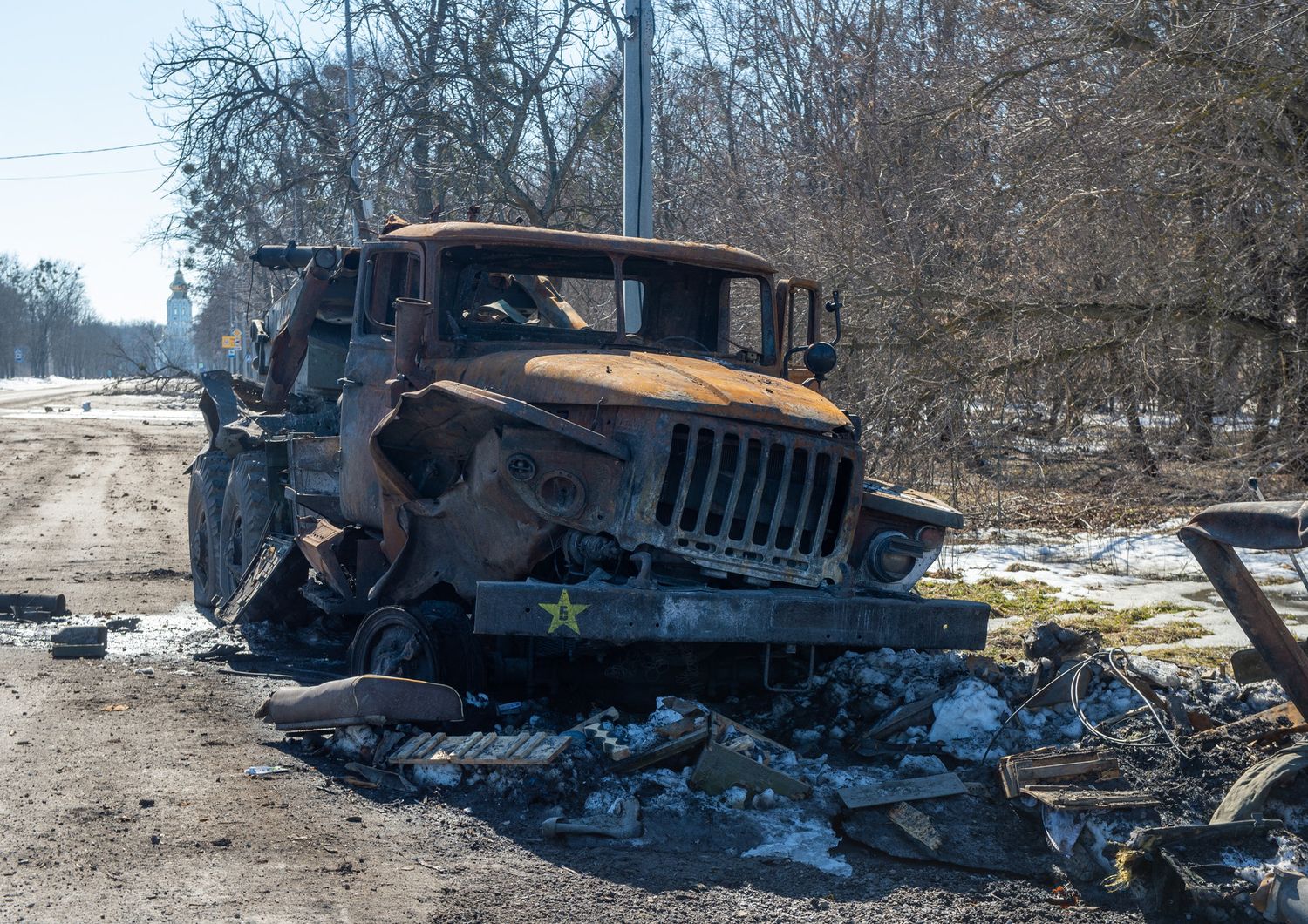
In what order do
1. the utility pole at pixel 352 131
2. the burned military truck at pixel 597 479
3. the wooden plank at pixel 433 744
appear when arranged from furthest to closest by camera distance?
the utility pole at pixel 352 131 < the burned military truck at pixel 597 479 < the wooden plank at pixel 433 744

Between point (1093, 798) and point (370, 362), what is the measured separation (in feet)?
14.1

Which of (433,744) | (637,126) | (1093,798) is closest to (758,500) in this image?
(433,744)

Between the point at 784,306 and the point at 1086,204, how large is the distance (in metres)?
4.81

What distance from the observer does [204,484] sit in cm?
1026

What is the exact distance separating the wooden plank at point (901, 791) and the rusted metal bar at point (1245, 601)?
116 centimetres

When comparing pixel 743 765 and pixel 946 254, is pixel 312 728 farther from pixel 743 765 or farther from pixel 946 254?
pixel 946 254

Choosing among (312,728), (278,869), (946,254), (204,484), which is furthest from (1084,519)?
(278,869)

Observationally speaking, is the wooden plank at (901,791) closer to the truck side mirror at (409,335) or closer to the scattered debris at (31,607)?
the truck side mirror at (409,335)

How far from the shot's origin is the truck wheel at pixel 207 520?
389 inches

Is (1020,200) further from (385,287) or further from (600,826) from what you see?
(600,826)

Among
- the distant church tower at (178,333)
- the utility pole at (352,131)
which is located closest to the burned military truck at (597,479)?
the utility pole at (352,131)

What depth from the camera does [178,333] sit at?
496ft

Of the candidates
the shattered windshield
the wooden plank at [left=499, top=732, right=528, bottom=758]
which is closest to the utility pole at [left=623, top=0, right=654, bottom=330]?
the shattered windshield

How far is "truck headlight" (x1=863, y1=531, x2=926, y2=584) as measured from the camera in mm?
5887
